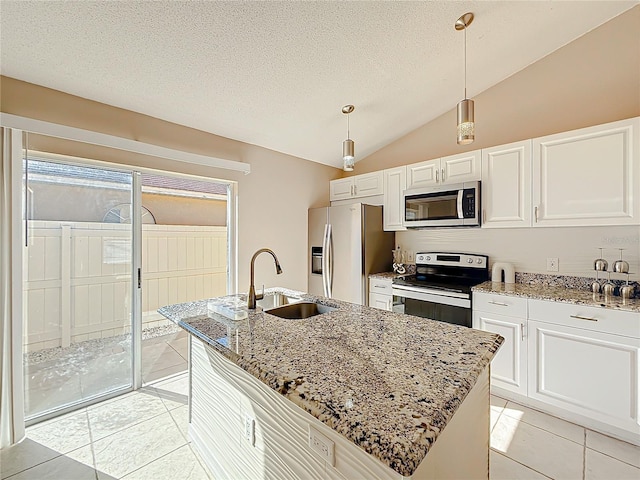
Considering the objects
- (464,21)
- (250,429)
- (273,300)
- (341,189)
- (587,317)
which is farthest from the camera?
(341,189)

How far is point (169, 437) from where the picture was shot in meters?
1.94

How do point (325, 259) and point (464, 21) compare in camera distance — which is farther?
point (325, 259)

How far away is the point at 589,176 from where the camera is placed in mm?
2133

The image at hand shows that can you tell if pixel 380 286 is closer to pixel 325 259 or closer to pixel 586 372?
pixel 325 259

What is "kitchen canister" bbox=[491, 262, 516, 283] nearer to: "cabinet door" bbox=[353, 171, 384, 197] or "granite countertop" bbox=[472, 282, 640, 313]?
"granite countertop" bbox=[472, 282, 640, 313]

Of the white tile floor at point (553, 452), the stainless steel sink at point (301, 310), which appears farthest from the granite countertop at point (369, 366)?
the white tile floor at point (553, 452)

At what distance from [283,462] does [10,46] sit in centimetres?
274

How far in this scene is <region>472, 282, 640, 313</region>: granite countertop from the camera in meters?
1.89

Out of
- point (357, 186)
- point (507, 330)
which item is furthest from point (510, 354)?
point (357, 186)

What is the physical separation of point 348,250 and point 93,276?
248 cm

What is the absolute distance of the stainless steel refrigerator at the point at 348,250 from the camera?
10.7ft

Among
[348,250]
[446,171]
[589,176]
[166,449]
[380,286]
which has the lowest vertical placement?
[166,449]

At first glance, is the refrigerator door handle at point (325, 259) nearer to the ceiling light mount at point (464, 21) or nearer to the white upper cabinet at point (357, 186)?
the white upper cabinet at point (357, 186)

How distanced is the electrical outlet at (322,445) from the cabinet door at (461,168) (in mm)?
2670
